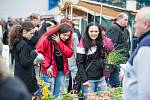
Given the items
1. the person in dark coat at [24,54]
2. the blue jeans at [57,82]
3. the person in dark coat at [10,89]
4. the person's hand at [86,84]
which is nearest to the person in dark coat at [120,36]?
the blue jeans at [57,82]

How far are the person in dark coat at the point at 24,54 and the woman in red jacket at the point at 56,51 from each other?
46 centimetres

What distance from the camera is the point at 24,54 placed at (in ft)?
26.0

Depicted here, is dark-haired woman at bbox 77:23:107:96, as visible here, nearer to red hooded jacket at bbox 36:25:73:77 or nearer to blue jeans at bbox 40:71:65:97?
red hooded jacket at bbox 36:25:73:77

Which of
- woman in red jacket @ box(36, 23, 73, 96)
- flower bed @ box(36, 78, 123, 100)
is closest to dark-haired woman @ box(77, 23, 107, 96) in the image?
flower bed @ box(36, 78, 123, 100)

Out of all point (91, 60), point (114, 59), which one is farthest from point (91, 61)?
point (114, 59)

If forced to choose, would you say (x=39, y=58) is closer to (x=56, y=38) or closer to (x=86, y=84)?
(x=56, y=38)

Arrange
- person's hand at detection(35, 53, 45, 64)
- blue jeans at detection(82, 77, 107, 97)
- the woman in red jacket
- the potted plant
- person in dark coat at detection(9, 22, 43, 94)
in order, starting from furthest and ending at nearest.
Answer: the potted plant, the woman in red jacket, blue jeans at detection(82, 77, 107, 97), person's hand at detection(35, 53, 45, 64), person in dark coat at detection(9, 22, 43, 94)

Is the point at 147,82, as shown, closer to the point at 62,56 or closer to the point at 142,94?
the point at 142,94

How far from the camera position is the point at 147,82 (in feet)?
15.2

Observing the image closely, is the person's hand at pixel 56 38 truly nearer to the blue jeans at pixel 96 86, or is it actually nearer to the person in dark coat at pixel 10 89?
the blue jeans at pixel 96 86

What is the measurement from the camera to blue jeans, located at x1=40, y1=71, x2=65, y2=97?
346 inches

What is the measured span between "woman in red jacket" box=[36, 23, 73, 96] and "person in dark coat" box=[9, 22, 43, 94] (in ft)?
1.50

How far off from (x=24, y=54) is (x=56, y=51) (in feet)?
2.95

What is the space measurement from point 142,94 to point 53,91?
4.38 m
